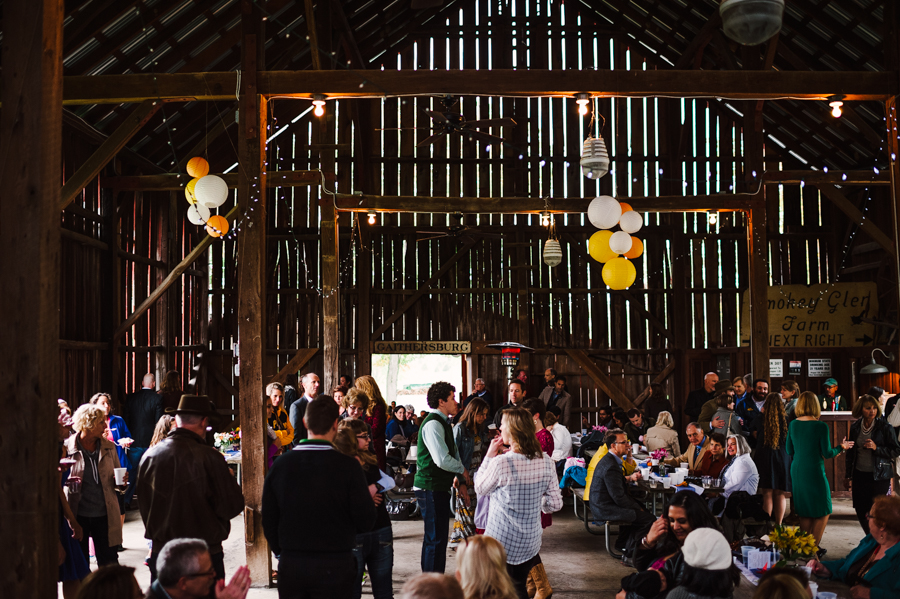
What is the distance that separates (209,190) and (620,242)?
4300 mm

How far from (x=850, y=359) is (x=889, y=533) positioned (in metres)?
11.9

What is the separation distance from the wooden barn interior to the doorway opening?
22.4 feet

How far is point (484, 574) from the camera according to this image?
118 inches

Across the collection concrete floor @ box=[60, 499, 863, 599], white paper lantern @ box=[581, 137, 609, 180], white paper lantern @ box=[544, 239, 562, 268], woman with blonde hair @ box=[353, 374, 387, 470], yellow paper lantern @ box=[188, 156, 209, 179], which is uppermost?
yellow paper lantern @ box=[188, 156, 209, 179]

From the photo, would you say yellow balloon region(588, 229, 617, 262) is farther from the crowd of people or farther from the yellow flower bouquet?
the yellow flower bouquet

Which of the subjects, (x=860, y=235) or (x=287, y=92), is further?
(x=860, y=235)

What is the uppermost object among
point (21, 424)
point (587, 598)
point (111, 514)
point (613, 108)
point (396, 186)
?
point (613, 108)

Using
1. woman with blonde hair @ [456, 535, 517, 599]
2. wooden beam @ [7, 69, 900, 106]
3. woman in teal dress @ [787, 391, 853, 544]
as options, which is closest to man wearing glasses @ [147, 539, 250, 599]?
woman with blonde hair @ [456, 535, 517, 599]

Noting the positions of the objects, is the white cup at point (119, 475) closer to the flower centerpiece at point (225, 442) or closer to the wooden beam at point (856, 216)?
the flower centerpiece at point (225, 442)

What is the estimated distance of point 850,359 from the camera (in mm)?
14484

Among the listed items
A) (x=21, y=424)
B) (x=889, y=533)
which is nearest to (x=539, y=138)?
(x=889, y=533)

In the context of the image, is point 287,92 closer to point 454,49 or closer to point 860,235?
point 454,49

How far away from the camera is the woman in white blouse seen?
15.0 ft

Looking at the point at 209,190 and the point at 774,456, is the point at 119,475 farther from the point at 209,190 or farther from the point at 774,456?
the point at 774,456
